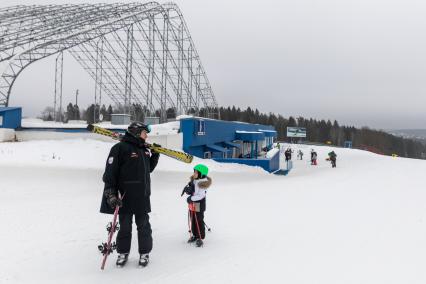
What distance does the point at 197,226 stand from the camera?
583cm

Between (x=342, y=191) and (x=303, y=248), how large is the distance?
8.17m

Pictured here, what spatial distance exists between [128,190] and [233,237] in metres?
2.50

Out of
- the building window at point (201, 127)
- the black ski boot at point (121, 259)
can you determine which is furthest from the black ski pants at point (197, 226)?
the building window at point (201, 127)

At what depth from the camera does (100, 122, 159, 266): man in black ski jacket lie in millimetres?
4645

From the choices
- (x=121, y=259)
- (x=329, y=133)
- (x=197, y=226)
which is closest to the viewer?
(x=121, y=259)

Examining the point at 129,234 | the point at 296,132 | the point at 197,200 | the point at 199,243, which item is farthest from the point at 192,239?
the point at 296,132

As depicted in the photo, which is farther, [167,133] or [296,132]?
[296,132]

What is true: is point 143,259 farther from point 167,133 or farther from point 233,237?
point 167,133

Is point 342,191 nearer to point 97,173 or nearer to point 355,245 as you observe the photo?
point 355,245

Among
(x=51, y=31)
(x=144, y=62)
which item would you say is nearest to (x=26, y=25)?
(x=51, y=31)

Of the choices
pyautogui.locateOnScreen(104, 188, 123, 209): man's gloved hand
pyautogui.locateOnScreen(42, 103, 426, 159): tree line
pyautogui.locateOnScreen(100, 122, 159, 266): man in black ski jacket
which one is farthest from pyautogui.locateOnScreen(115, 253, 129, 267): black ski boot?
pyautogui.locateOnScreen(42, 103, 426, 159): tree line

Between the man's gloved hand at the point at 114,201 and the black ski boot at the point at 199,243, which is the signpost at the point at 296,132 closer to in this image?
the black ski boot at the point at 199,243

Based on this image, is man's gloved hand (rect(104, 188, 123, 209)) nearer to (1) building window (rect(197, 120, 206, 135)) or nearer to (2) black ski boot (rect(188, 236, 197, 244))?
(2) black ski boot (rect(188, 236, 197, 244))

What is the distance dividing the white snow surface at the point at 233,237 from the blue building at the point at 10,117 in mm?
8228
